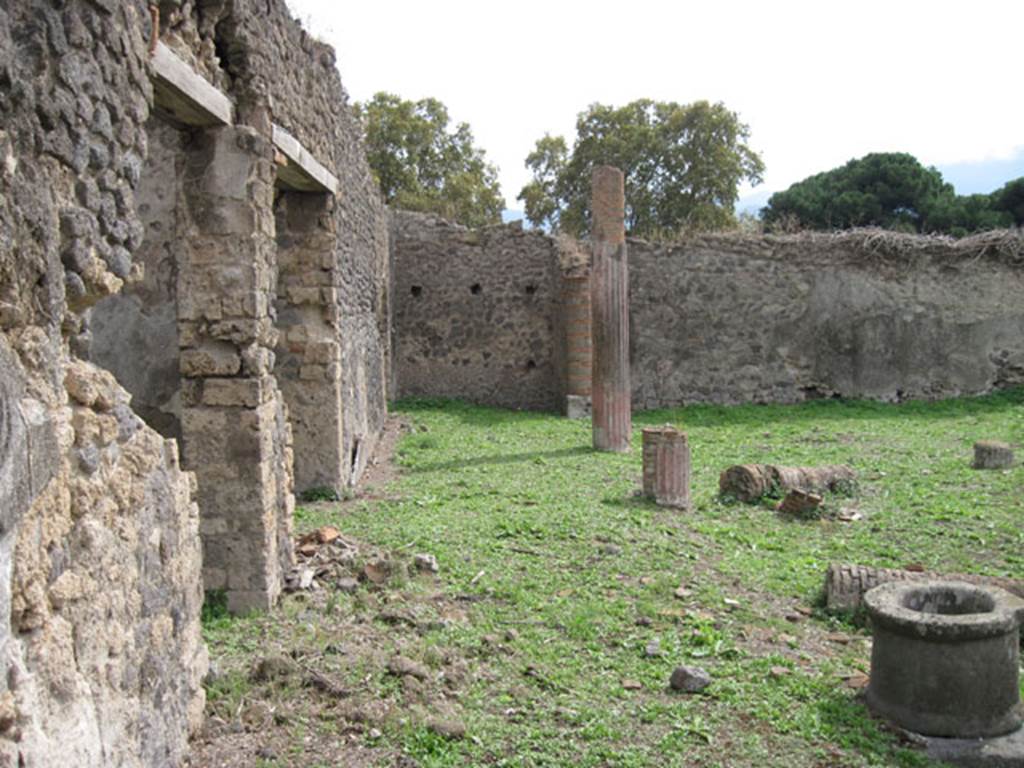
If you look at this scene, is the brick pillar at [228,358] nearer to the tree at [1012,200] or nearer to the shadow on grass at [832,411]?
the shadow on grass at [832,411]

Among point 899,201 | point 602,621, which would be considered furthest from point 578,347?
point 899,201

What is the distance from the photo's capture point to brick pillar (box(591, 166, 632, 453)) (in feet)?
37.0

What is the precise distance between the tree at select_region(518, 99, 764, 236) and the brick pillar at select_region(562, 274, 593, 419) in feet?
53.4

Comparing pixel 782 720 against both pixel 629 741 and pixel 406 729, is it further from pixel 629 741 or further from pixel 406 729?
pixel 406 729

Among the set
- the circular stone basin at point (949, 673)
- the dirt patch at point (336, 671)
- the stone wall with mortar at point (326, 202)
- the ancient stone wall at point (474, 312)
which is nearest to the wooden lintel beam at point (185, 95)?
the stone wall with mortar at point (326, 202)

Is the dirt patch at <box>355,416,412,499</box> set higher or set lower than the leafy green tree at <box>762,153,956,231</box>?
lower

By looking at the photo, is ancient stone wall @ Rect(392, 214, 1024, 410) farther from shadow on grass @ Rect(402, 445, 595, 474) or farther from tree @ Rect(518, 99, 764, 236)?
tree @ Rect(518, 99, 764, 236)

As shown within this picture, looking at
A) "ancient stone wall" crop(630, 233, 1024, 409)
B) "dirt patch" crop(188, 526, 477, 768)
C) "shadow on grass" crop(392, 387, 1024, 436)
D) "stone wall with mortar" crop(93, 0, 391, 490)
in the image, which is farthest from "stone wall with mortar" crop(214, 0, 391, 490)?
"ancient stone wall" crop(630, 233, 1024, 409)

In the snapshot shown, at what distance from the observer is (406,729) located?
3764mm

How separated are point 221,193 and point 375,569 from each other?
2379mm

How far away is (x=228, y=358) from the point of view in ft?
16.8

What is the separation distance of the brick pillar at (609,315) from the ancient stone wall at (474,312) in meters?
4.29

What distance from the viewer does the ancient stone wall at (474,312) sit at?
16031 millimetres

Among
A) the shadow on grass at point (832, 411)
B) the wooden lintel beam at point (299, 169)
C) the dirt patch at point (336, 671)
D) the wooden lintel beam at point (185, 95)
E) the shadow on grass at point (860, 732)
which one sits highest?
the wooden lintel beam at point (299, 169)
